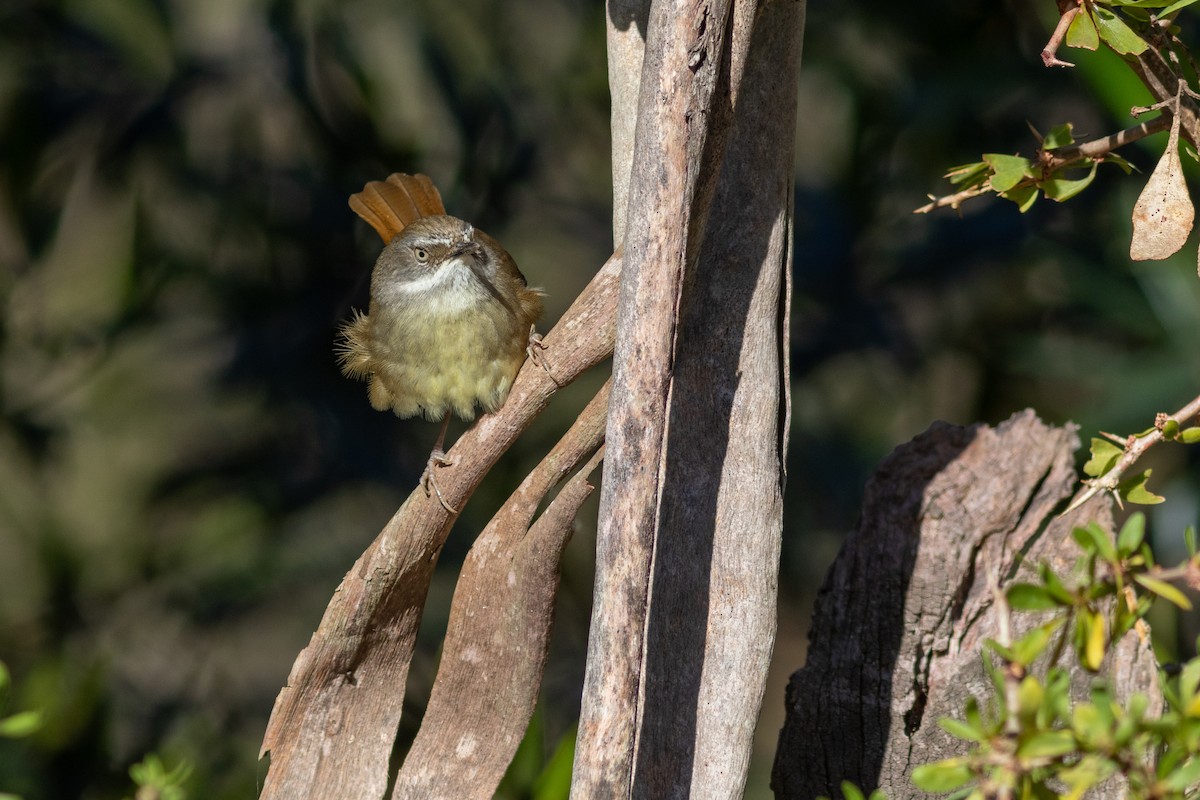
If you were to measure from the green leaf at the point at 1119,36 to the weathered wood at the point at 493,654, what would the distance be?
2.53 feet

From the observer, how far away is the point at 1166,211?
4.07 ft

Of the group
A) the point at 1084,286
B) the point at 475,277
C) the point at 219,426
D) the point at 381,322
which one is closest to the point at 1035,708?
the point at 475,277

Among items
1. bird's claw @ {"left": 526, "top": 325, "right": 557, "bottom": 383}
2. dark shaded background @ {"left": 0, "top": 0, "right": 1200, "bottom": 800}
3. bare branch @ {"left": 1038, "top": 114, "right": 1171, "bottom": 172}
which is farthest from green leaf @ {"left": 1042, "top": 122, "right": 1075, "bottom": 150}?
dark shaded background @ {"left": 0, "top": 0, "right": 1200, "bottom": 800}

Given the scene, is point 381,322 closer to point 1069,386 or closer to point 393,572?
point 393,572

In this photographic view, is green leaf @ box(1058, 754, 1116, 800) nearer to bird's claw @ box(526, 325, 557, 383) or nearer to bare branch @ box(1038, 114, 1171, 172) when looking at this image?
bare branch @ box(1038, 114, 1171, 172)

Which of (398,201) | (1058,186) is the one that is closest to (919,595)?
(1058,186)

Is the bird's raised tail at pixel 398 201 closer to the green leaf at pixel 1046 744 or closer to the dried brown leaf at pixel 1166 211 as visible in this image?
the dried brown leaf at pixel 1166 211

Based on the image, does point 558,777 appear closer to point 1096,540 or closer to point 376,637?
point 376,637

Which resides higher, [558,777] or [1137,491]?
[1137,491]

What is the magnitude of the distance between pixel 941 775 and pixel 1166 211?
0.65 meters

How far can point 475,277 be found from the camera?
2.23 meters

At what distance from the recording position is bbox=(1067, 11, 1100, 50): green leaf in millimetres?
1226

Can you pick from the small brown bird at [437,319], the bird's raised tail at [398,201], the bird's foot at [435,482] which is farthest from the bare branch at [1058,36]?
the bird's raised tail at [398,201]

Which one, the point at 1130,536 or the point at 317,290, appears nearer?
the point at 1130,536
